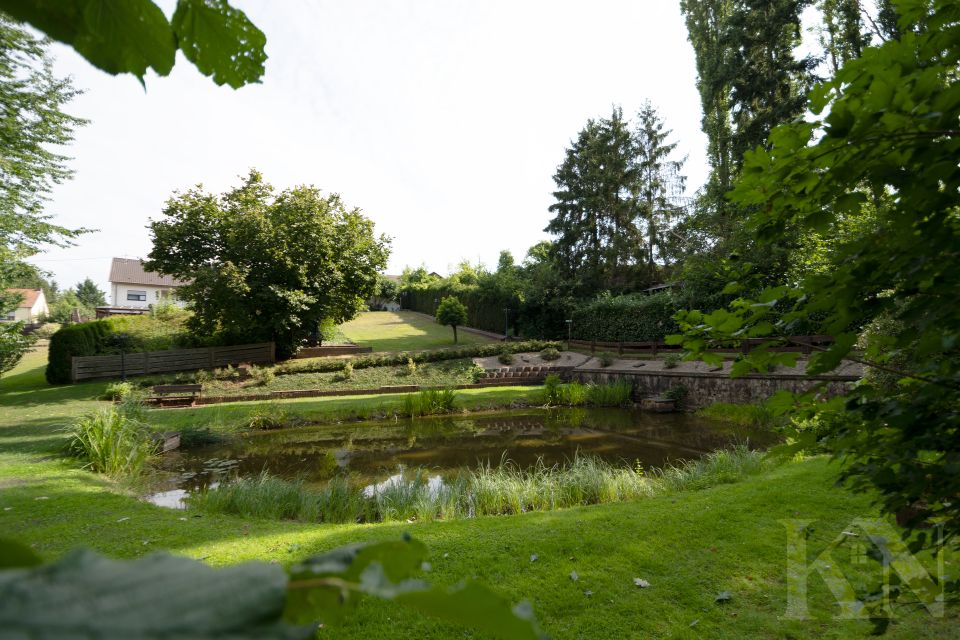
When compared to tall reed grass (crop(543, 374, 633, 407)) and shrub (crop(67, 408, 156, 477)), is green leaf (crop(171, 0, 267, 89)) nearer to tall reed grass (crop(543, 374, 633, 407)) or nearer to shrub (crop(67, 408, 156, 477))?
shrub (crop(67, 408, 156, 477))

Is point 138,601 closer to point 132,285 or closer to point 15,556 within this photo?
point 15,556

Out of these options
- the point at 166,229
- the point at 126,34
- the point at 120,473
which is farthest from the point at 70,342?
the point at 126,34

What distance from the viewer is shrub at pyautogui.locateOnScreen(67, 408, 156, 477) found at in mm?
7902

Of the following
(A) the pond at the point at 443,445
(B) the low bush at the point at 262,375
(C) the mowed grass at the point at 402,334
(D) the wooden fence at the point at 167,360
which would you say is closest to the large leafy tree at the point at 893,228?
(A) the pond at the point at 443,445

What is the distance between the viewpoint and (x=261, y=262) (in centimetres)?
1967

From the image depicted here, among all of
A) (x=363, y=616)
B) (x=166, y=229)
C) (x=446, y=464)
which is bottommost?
(x=446, y=464)

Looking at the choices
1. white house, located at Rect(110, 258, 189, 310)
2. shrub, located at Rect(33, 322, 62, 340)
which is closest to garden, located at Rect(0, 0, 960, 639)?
shrub, located at Rect(33, 322, 62, 340)

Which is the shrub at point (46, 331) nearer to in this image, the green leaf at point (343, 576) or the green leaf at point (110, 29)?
the green leaf at point (110, 29)

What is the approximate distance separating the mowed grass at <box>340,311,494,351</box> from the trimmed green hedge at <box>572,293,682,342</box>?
6463 mm

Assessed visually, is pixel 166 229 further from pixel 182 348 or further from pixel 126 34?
pixel 126 34

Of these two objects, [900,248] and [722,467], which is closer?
[900,248]

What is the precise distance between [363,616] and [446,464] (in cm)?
631

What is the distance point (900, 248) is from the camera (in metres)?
1.34

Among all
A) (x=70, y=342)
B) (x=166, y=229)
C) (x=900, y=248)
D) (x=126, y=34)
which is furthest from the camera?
(x=166, y=229)
